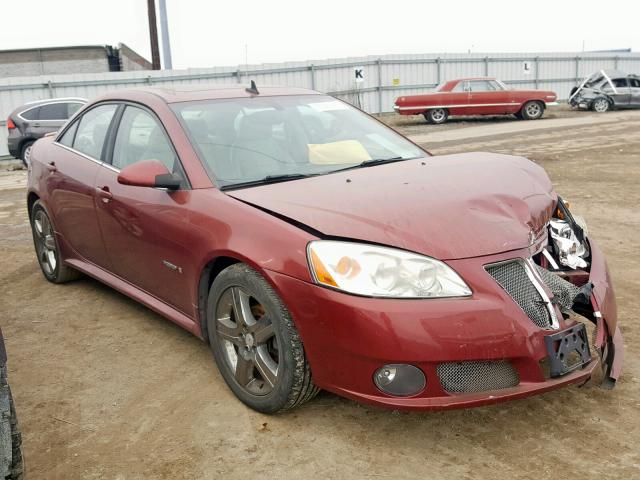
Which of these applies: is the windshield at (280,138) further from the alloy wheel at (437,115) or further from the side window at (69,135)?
the alloy wheel at (437,115)

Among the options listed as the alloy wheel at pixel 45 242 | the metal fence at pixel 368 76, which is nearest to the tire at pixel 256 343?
the alloy wheel at pixel 45 242

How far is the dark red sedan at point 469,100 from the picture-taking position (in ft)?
73.1

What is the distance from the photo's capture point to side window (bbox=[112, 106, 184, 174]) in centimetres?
380

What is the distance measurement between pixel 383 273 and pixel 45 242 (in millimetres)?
3673

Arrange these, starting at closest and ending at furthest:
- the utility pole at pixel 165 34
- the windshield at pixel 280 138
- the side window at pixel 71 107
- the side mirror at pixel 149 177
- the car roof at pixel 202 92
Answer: the side mirror at pixel 149 177 → the windshield at pixel 280 138 → the car roof at pixel 202 92 → the side window at pixel 71 107 → the utility pole at pixel 165 34

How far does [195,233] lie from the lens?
3393 mm

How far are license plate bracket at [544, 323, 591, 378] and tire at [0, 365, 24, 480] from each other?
194cm

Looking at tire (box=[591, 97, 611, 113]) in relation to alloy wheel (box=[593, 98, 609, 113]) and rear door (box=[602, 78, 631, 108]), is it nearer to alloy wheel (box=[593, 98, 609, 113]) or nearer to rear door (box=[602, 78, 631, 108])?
alloy wheel (box=[593, 98, 609, 113])

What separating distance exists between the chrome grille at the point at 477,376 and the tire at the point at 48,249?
351cm

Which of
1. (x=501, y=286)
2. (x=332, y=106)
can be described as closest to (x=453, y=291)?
(x=501, y=286)

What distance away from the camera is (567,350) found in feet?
9.12

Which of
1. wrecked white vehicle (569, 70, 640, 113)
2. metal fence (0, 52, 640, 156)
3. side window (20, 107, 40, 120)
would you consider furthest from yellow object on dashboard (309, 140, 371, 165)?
wrecked white vehicle (569, 70, 640, 113)

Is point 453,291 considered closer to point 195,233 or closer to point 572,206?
point 195,233

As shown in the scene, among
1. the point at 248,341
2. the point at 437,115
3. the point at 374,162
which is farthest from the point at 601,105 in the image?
the point at 248,341
